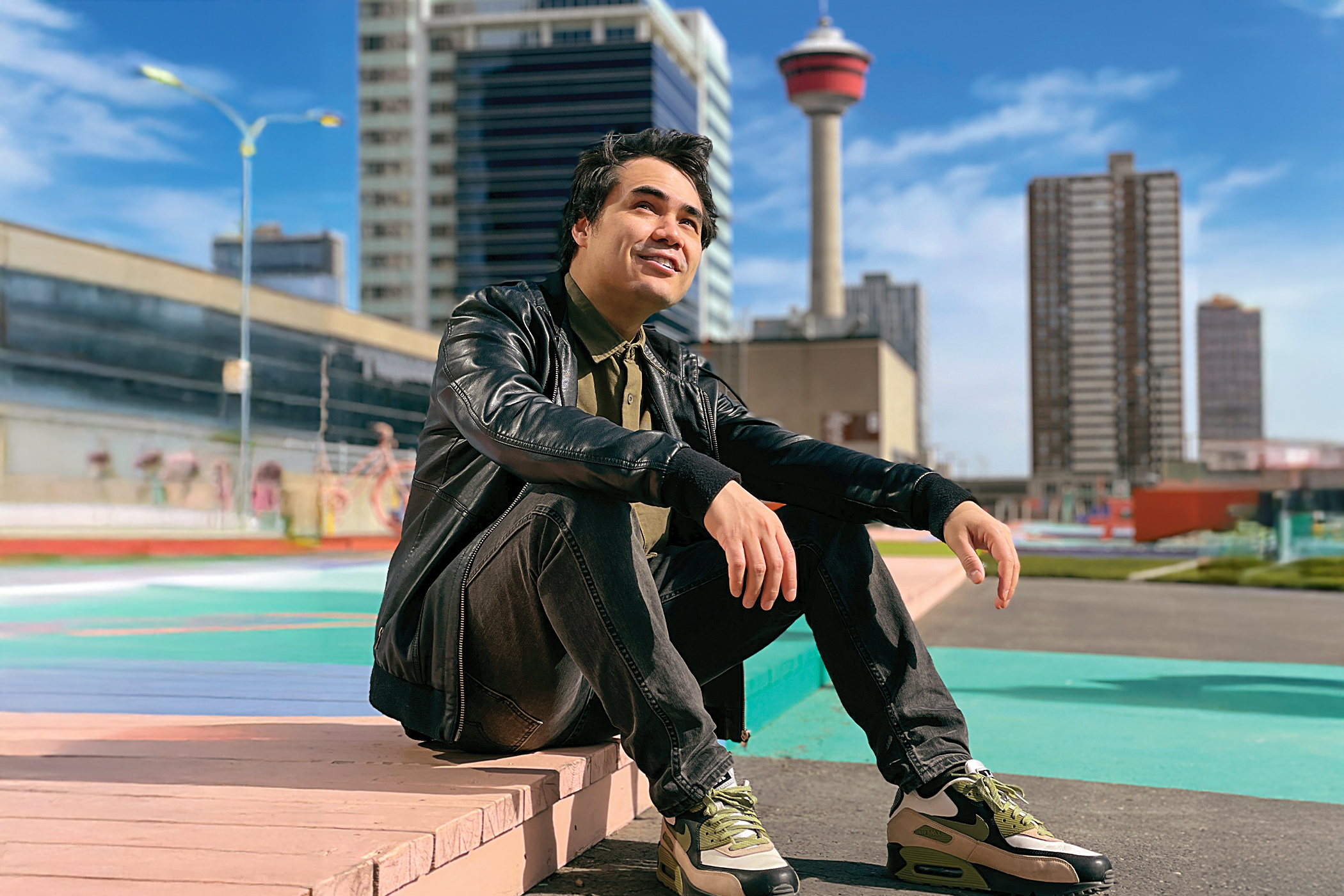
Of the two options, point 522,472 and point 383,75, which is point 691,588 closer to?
point 522,472

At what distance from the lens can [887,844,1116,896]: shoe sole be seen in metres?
1.97

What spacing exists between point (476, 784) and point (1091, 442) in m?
139

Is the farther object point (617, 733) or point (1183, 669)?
point (1183, 669)

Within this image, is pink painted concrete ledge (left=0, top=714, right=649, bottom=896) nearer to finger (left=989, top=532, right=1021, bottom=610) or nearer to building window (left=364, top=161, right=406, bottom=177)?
finger (left=989, top=532, right=1021, bottom=610)

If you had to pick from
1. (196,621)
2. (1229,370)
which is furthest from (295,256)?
(1229,370)

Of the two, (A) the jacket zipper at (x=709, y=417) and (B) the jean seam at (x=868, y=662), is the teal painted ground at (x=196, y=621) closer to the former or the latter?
(A) the jacket zipper at (x=709, y=417)

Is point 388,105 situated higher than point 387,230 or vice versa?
point 388,105

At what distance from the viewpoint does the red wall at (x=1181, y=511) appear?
30125 mm

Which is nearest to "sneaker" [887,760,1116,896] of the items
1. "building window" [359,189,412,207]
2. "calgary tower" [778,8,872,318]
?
"calgary tower" [778,8,872,318]

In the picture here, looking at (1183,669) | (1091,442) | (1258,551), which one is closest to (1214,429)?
(1091,442)

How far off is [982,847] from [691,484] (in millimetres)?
813

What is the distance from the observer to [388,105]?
98375mm

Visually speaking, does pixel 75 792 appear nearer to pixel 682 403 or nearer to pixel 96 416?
pixel 682 403

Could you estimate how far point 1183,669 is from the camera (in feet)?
18.4
